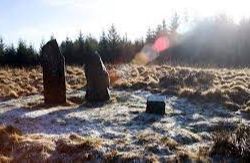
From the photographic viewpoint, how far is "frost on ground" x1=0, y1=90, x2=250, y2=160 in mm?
13109

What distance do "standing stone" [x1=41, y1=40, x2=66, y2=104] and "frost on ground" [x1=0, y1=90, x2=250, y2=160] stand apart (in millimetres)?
834

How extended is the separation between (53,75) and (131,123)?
496 cm

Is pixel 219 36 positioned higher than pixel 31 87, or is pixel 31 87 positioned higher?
pixel 219 36

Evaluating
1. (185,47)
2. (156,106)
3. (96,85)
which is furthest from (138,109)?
(185,47)

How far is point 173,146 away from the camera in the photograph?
12.8 meters

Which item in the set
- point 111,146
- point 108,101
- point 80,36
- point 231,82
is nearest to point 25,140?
point 111,146

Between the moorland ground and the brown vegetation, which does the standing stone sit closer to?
the moorland ground

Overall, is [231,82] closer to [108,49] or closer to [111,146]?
[111,146]

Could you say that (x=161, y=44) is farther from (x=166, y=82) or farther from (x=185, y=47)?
(x=166, y=82)

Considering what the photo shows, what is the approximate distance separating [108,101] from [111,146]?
6.70 metres

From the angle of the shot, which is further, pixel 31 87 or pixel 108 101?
pixel 31 87

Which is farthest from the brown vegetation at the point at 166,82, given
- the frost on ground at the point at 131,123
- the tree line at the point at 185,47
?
the tree line at the point at 185,47

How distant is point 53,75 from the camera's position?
19.5 metres

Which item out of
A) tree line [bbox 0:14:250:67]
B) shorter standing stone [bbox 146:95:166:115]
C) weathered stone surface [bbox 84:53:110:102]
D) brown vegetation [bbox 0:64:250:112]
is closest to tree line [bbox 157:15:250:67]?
tree line [bbox 0:14:250:67]
